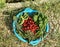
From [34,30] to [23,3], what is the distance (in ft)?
1.51

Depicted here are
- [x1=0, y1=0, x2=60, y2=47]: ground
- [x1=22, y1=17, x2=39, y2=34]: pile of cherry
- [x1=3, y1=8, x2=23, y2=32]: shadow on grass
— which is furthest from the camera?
[x1=3, y1=8, x2=23, y2=32]: shadow on grass

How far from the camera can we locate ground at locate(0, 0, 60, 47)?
3.17 metres

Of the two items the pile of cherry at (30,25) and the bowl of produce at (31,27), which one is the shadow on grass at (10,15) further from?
the pile of cherry at (30,25)

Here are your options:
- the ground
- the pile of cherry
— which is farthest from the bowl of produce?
the ground

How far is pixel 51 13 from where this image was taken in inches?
131

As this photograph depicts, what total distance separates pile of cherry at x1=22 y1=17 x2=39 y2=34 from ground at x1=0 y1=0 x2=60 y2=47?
0.76 feet

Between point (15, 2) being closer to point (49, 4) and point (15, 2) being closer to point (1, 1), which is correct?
point (1, 1)

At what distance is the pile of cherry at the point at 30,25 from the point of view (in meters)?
3.02

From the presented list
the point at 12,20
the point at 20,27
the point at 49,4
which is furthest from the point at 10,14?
the point at 49,4

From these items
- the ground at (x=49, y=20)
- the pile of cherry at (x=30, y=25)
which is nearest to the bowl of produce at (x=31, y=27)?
the pile of cherry at (x=30, y=25)

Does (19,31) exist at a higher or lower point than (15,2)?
lower

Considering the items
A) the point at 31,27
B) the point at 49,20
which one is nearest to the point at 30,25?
the point at 31,27

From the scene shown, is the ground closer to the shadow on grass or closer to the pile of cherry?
the shadow on grass

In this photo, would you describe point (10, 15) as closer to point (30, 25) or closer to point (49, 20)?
point (30, 25)
